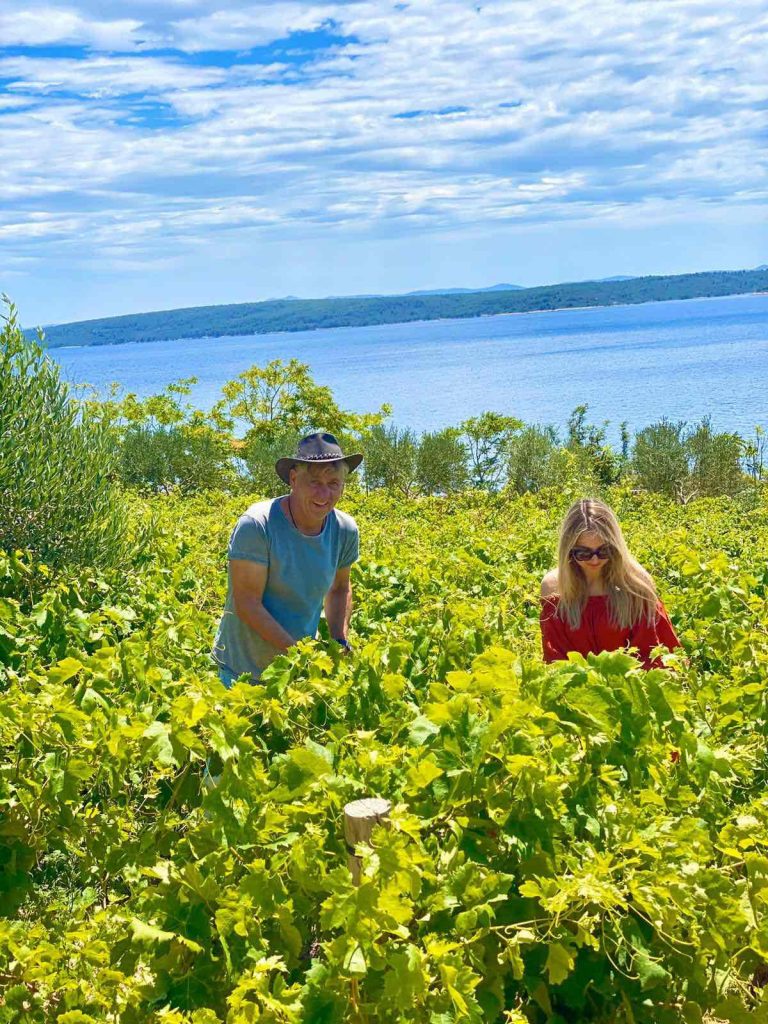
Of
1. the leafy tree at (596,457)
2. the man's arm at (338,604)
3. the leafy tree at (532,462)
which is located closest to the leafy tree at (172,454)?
the leafy tree at (532,462)

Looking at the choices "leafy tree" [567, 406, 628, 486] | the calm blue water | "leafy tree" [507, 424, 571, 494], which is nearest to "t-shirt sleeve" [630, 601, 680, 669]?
"leafy tree" [567, 406, 628, 486]

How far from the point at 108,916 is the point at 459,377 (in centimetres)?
10092

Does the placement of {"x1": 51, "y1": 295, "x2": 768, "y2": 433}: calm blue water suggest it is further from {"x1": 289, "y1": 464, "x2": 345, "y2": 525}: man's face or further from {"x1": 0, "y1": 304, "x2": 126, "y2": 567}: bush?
{"x1": 289, "y1": 464, "x2": 345, "y2": 525}: man's face

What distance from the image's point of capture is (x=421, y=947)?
89.7 inches

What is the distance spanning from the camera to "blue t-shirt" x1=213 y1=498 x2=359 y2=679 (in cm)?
421

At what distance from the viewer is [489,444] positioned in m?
27.5

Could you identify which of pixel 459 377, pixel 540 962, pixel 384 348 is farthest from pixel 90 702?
pixel 384 348

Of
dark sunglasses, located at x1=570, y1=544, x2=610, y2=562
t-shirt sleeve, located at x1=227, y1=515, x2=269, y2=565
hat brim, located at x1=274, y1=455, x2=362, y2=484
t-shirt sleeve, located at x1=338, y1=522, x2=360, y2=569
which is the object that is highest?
hat brim, located at x1=274, y1=455, x2=362, y2=484

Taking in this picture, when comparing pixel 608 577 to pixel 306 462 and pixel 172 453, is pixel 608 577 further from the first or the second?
pixel 172 453

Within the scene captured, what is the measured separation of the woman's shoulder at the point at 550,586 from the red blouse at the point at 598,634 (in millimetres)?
143

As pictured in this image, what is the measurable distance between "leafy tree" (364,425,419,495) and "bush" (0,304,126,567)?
19147mm

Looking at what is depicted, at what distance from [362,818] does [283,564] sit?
2049mm

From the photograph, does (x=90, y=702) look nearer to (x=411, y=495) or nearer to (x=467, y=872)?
(x=467, y=872)

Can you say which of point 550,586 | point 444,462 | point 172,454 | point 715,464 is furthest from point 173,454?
point 550,586
